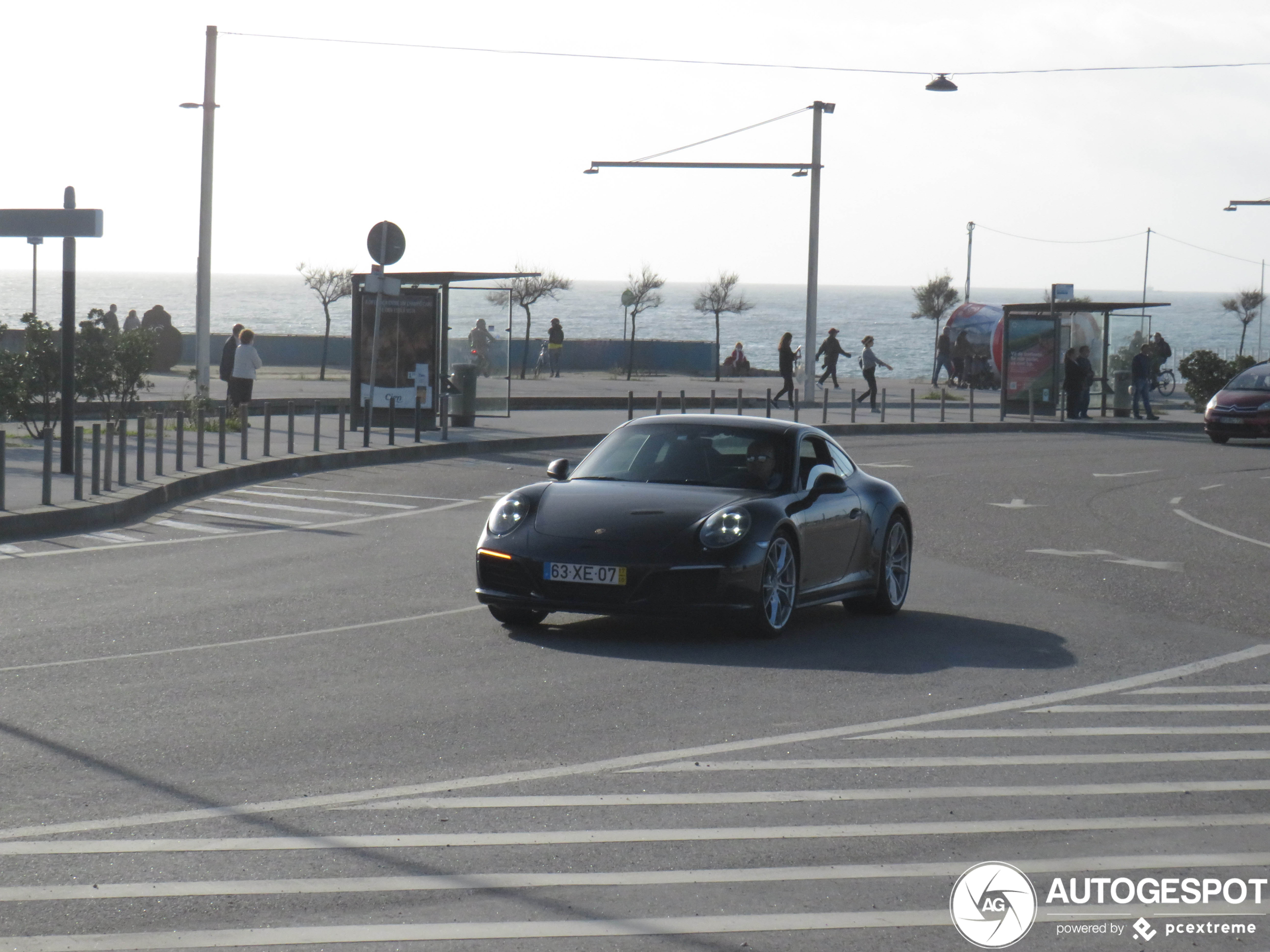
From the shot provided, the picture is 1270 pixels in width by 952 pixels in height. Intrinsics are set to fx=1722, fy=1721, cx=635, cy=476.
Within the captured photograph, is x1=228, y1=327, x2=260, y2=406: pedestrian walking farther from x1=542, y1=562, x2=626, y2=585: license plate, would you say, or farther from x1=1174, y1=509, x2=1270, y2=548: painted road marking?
x1=542, y1=562, x2=626, y2=585: license plate

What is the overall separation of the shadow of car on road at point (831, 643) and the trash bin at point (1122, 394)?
98.5 feet

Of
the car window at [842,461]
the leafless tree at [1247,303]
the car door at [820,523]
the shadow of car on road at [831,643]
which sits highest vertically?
the leafless tree at [1247,303]

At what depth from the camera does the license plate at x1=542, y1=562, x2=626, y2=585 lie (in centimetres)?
930

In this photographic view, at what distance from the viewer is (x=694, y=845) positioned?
538 cm

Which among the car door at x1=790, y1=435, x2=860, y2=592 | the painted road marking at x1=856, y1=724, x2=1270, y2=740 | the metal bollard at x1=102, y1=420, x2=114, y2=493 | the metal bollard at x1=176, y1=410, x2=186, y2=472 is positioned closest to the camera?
the painted road marking at x1=856, y1=724, x2=1270, y2=740

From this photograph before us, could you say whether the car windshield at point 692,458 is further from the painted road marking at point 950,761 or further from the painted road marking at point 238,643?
the painted road marking at point 950,761

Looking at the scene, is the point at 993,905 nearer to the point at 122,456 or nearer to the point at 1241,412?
the point at 122,456

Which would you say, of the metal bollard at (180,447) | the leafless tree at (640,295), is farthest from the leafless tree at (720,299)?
the metal bollard at (180,447)

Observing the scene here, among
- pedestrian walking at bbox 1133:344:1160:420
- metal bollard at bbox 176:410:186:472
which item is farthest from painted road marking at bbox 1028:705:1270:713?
pedestrian walking at bbox 1133:344:1160:420

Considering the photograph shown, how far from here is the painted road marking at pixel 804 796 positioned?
583cm

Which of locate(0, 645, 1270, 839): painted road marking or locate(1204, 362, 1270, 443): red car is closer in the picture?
locate(0, 645, 1270, 839): painted road marking

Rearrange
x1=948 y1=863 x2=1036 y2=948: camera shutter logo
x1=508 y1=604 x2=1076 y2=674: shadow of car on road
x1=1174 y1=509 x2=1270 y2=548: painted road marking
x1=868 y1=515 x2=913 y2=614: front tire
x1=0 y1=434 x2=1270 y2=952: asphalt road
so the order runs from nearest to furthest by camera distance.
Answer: x1=948 y1=863 x2=1036 y2=948: camera shutter logo → x1=0 y1=434 x2=1270 y2=952: asphalt road → x1=508 y1=604 x2=1076 y2=674: shadow of car on road → x1=868 y1=515 x2=913 y2=614: front tire → x1=1174 y1=509 x2=1270 y2=548: painted road marking

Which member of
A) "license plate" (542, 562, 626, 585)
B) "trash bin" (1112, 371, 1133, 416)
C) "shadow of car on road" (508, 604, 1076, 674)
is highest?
"trash bin" (1112, 371, 1133, 416)

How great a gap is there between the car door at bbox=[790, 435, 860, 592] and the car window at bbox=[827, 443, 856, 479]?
18 cm
